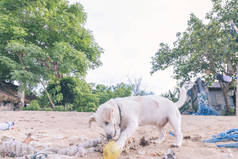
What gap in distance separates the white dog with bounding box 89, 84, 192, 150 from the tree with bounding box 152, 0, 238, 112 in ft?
36.4

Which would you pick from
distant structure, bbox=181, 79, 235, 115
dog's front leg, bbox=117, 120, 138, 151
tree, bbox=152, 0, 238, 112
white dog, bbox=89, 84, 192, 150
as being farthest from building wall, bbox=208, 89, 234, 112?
dog's front leg, bbox=117, 120, 138, 151

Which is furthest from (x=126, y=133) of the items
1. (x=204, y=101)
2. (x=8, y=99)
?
(x=8, y=99)

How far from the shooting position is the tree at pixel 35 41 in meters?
12.5

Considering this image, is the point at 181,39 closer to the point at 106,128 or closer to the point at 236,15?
the point at 236,15

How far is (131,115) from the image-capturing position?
2.62m

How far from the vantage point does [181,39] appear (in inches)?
560

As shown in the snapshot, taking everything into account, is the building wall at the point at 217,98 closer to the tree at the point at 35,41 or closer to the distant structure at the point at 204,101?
the distant structure at the point at 204,101

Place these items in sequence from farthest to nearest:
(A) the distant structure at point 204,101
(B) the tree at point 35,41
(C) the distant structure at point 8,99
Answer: (C) the distant structure at point 8,99 → (B) the tree at point 35,41 → (A) the distant structure at point 204,101

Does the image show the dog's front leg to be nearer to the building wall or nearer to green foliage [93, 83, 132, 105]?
the building wall

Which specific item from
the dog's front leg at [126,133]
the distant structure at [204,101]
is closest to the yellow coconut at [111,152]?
the dog's front leg at [126,133]

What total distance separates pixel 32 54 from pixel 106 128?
12.3m

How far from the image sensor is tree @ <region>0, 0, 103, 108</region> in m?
12.5

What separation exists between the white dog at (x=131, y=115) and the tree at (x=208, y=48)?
36.4ft

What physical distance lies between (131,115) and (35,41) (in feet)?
50.7
